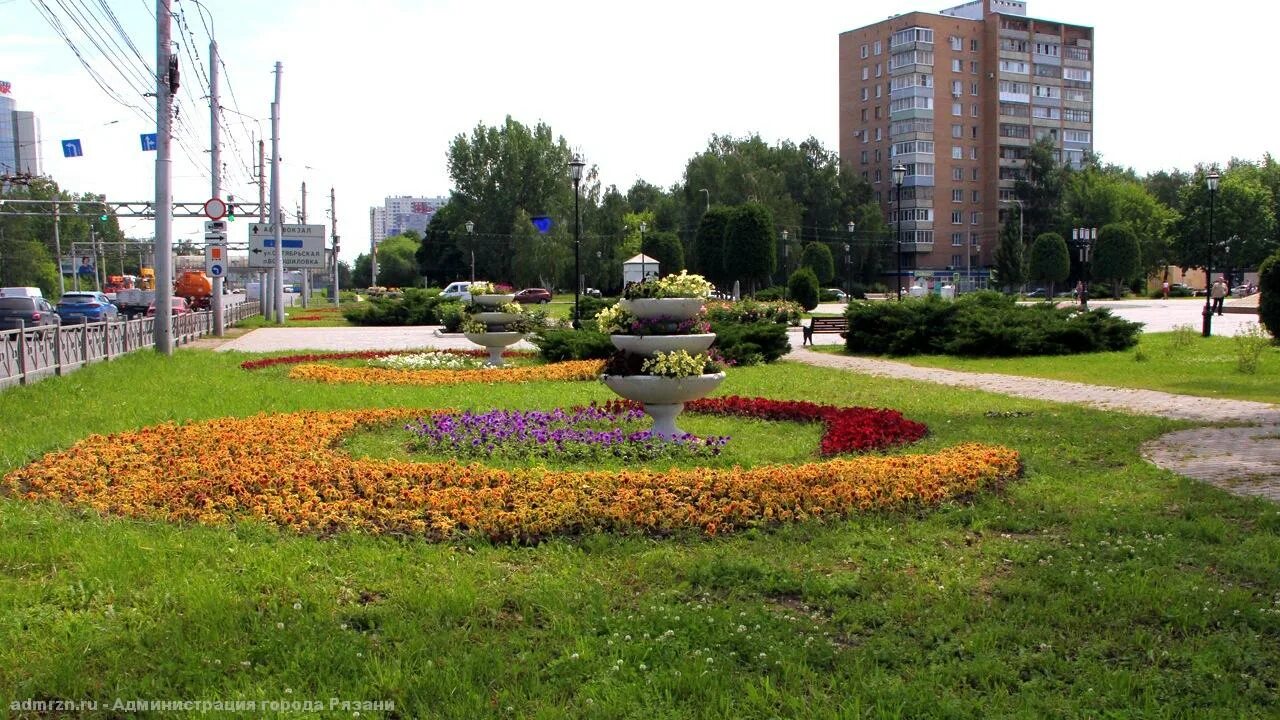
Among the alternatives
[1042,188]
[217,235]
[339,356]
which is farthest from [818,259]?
[339,356]

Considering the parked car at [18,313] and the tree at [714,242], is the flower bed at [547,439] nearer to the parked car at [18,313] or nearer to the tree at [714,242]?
the parked car at [18,313]

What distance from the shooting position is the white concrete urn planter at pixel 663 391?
9.52m

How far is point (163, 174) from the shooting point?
73.3 ft

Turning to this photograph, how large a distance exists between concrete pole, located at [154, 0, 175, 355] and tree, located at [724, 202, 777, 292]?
3333 cm

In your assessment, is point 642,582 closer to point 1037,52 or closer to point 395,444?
point 395,444

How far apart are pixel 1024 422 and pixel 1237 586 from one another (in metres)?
5.98

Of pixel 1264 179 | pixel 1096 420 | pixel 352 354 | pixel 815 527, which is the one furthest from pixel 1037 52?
pixel 815 527

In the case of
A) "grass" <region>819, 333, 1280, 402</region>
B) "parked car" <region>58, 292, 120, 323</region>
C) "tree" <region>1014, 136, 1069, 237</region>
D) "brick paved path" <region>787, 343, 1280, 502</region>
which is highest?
"tree" <region>1014, 136, 1069, 237</region>

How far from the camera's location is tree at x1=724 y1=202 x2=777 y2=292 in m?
52.5

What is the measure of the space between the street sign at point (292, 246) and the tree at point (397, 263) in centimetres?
5736

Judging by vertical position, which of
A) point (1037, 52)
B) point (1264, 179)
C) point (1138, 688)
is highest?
point (1037, 52)

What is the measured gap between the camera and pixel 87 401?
13461mm

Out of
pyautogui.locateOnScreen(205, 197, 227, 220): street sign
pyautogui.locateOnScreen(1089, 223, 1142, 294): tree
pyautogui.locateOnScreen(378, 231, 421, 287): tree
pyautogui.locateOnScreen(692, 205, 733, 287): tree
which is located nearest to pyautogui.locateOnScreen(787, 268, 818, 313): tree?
pyautogui.locateOnScreen(692, 205, 733, 287): tree

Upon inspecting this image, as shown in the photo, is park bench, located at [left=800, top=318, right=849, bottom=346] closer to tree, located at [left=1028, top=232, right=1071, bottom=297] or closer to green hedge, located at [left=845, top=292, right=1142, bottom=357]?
green hedge, located at [left=845, top=292, right=1142, bottom=357]
